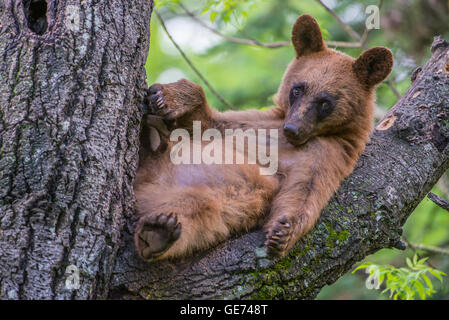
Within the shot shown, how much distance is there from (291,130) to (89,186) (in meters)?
2.17

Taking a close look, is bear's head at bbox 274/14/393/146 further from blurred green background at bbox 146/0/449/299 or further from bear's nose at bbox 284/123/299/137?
blurred green background at bbox 146/0/449/299

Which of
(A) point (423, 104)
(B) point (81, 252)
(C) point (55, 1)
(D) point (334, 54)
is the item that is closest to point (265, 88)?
(D) point (334, 54)

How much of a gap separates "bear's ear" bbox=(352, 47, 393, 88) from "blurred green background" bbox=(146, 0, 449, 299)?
233cm

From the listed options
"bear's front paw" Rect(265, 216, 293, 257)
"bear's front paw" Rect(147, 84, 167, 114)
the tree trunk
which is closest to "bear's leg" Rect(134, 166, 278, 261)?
the tree trunk

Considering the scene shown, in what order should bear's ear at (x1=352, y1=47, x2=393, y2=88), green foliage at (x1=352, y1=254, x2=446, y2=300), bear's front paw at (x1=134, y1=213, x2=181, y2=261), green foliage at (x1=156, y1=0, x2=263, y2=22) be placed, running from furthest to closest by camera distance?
green foliage at (x1=156, y1=0, x2=263, y2=22) → bear's ear at (x1=352, y1=47, x2=393, y2=88) → green foliage at (x1=352, y1=254, x2=446, y2=300) → bear's front paw at (x1=134, y1=213, x2=181, y2=261)

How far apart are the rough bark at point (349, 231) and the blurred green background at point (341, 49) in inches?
98.2

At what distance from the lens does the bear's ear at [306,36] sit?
16.6 ft

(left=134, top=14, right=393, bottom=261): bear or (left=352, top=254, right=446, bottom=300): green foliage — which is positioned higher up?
(left=134, top=14, right=393, bottom=261): bear

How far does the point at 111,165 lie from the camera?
123 inches

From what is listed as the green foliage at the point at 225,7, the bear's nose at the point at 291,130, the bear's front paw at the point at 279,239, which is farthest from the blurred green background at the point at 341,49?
the bear's front paw at the point at 279,239

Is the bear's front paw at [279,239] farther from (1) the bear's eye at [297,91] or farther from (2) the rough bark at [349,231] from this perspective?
(1) the bear's eye at [297,91]

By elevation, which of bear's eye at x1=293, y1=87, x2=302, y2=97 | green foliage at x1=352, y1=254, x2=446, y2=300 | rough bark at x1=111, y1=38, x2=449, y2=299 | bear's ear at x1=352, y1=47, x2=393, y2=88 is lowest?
green foliage at x1=352, y1=254, x2=446, y2=300

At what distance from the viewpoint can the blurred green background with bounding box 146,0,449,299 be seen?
7957 mm
